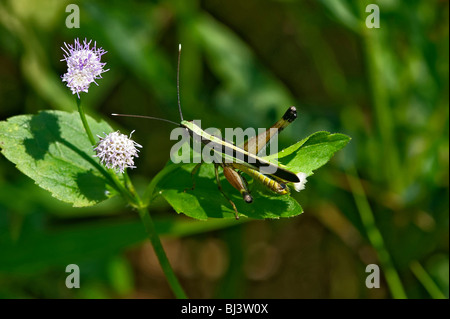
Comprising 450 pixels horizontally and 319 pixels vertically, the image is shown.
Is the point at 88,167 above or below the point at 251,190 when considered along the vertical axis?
above

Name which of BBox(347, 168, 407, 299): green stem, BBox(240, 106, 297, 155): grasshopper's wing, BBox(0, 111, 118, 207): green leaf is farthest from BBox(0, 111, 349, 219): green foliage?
BBox(347, 168, 407, 299): green stem

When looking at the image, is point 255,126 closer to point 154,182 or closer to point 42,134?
point 154,182

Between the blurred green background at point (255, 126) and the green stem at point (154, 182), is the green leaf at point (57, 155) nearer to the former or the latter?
the green stem at point (154, 182)

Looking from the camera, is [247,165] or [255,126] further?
[255,126]

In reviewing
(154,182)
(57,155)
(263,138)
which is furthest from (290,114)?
(57,155)

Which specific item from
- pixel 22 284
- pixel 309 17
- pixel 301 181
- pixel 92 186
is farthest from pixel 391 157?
pixel 22 284

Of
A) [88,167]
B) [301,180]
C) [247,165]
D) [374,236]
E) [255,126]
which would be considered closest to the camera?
[301,180]

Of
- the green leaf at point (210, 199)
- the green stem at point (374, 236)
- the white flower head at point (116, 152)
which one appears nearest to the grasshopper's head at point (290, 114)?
the green leaf at point (210, 199)
